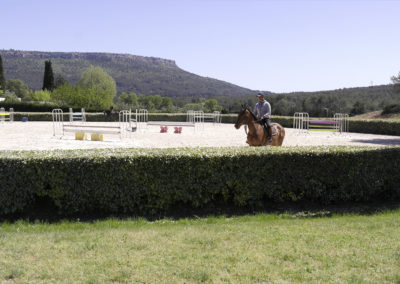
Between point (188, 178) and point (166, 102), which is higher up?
point (166, 102)

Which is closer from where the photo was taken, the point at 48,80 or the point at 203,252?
the point at 203,252

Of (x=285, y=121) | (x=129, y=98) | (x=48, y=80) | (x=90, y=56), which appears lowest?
(x=285, y=121)

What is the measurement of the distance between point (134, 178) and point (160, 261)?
2522 millimetres

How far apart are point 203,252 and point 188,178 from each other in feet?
7.66

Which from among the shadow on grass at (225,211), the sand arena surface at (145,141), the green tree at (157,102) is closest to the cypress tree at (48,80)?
the green tree at (157,102)

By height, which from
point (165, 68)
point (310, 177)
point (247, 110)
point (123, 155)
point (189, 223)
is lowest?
point (189, 223)

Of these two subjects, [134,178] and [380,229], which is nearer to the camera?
[380,229]

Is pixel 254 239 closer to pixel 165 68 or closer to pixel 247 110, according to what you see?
pixel 247 110

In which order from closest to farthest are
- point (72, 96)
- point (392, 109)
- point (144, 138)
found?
point (144, 138)
point (392, 109)
point (72, 96)

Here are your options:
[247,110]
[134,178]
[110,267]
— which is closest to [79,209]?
[134,178]

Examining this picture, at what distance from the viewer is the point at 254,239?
4680mm

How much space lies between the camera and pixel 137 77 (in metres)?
151

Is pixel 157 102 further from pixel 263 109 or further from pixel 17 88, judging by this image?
pixel 263 109

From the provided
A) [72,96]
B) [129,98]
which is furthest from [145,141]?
[129,98]
